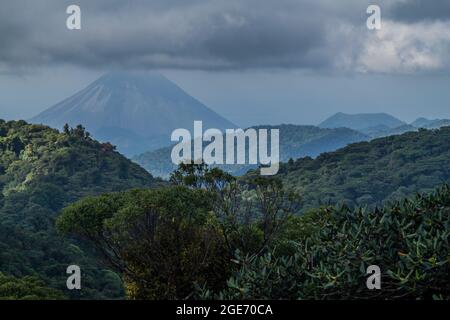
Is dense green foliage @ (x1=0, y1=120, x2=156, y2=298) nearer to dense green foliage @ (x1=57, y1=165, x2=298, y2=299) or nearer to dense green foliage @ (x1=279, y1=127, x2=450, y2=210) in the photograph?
dense green foliage @ (x1=57, y1=165, x2=298, y2=299)

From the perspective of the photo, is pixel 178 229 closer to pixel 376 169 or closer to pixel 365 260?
pixel 365 260

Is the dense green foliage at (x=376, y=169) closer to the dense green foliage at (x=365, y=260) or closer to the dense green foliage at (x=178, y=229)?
the dense green foliage at (x=178, y=229)

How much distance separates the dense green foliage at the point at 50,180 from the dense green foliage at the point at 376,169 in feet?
68.9

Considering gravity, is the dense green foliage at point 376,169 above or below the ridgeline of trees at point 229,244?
above

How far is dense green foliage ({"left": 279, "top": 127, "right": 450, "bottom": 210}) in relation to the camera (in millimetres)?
78125

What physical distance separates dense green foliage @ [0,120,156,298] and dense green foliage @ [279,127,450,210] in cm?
2099

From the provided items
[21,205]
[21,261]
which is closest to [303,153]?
[21,205]

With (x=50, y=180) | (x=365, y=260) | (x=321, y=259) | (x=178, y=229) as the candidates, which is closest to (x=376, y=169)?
(x=50, y=180)

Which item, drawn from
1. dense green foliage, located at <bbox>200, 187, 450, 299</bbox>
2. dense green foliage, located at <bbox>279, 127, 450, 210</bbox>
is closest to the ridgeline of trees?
dense green foliage, located at <bbox>200, 187, 450, 299</bbox>

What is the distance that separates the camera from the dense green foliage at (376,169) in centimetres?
7812

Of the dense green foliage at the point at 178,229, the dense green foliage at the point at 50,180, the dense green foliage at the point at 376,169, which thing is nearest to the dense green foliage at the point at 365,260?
the dense green foliage at the point at 178,229

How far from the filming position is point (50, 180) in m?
64.2

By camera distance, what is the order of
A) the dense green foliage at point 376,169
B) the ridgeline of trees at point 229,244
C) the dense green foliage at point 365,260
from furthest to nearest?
the dense green foliage at point 376,169, the ridgeline of trees at point 229,244, the dense green foliage at point 365,260

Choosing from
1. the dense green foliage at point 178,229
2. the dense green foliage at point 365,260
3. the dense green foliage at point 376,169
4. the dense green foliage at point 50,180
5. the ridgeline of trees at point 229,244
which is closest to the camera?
the dense green foliage at point 365,260
